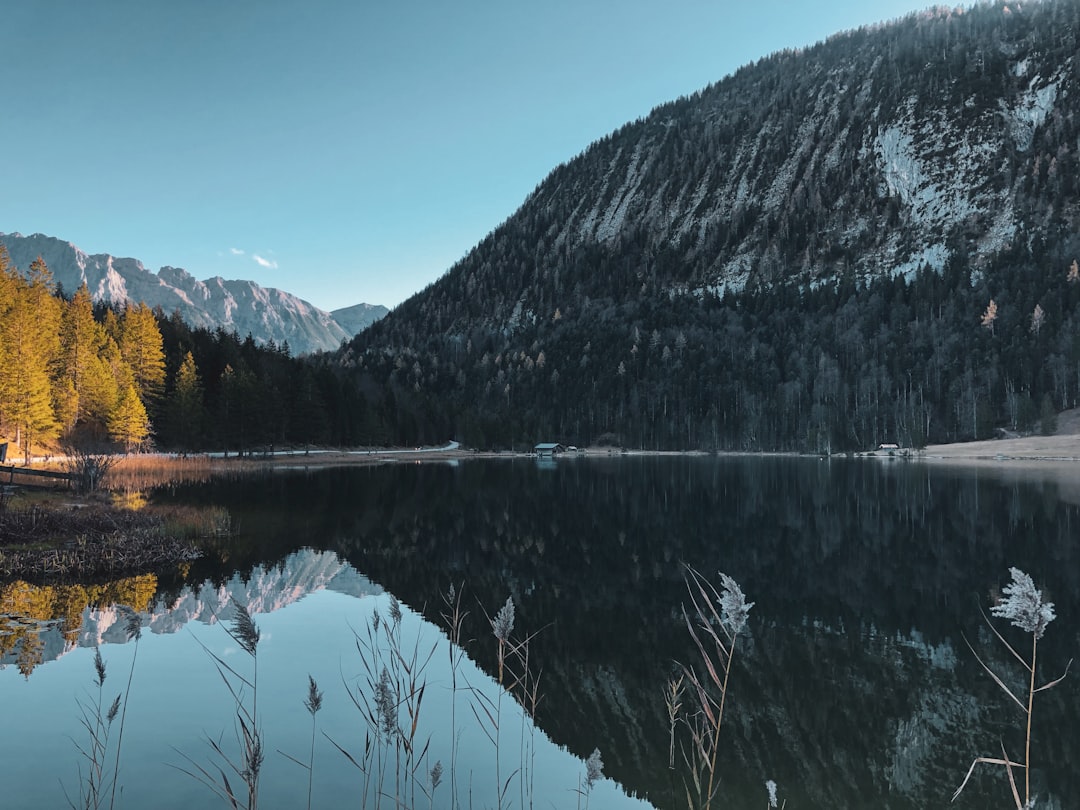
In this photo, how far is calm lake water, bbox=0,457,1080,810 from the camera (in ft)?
34.1

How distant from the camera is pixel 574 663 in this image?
52.5 ft

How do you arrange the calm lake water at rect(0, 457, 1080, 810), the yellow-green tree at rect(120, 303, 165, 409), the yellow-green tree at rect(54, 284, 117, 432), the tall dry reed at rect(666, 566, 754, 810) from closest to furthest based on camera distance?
the tall dry reed at rect(666, 566, 754, 810) → the calm lake water at rect(0, 457, 1080, 810) → the yellow-green tree at rect(54, 284, 117, 432) → the yellow-green tree at rect(120, 303, 165, 409)

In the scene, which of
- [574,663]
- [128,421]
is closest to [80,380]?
[128,421]

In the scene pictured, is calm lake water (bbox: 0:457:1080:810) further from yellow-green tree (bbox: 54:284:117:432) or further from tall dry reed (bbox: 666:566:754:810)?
yellow-green tree (bbox: 54:284:117:432)

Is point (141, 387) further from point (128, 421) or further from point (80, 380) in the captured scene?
point (80, 380)

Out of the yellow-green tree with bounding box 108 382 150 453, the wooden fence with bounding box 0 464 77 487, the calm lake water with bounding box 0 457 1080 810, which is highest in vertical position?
the yellow-green tree with bounding box 108 382 150 453

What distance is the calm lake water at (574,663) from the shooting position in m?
10.4

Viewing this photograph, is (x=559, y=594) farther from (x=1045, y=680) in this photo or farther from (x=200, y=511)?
(x=200, y=511)

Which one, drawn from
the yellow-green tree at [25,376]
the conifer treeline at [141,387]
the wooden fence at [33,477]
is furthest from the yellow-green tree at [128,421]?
the wooden fence at [33,477]

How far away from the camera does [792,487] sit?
61219mm

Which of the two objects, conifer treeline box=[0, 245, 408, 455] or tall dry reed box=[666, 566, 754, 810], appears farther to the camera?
conifer treeline box=[0, 245, 408, 455]

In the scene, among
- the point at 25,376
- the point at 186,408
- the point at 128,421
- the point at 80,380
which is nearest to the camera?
the point at 25,376

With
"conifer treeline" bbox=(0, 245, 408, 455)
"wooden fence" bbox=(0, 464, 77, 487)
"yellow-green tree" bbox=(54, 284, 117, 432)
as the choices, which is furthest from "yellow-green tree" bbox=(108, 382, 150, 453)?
"wooden fence" bbox=(0, 464, 77, 487)

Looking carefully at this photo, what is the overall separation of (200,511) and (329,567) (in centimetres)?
1170
